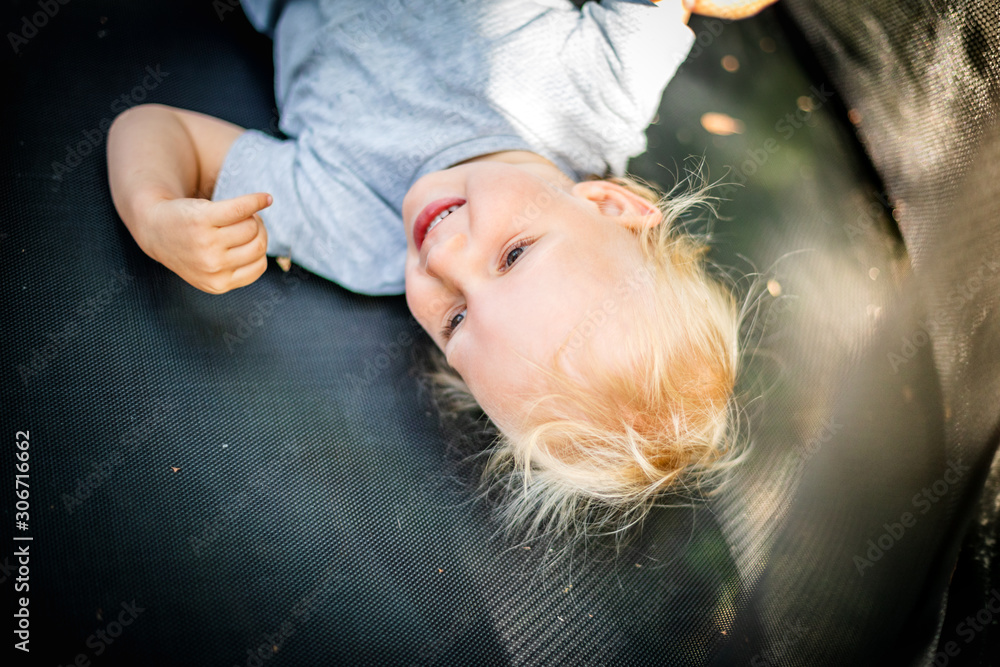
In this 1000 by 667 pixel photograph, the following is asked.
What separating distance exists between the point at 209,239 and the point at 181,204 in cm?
6

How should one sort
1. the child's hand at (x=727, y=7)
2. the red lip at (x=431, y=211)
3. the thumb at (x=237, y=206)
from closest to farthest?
the thumb at (x=237, y=206) < the red lip at (x=431, y=211) < the child's hand at (x=727, y=7)

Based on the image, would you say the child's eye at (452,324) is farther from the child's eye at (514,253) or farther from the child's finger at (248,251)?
the child's finger at (248,251)

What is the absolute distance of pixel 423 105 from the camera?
0.97 m

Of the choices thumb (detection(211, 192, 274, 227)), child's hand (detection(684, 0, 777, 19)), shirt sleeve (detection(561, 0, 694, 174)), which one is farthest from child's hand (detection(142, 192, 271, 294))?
child's hand (detection(684, 0, 777, 19))

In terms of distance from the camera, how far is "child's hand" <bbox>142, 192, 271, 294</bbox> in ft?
2.36

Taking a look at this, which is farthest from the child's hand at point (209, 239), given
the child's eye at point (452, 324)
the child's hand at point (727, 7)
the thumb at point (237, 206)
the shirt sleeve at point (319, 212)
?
the child's hand at point (727, 7)

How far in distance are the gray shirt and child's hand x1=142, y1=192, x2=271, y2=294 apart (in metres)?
0.15

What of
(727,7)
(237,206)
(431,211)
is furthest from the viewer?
(727,7)

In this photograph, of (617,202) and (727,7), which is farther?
(727,7)

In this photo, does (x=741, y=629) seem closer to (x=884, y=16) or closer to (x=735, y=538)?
(x=735, y=538)

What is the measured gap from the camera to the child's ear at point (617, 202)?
0.86 meters

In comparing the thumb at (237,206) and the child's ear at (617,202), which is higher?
the thumb at (237,206)

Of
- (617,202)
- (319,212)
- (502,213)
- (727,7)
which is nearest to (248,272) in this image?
(319,212)

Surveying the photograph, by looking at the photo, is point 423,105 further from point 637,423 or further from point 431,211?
point 637,423
